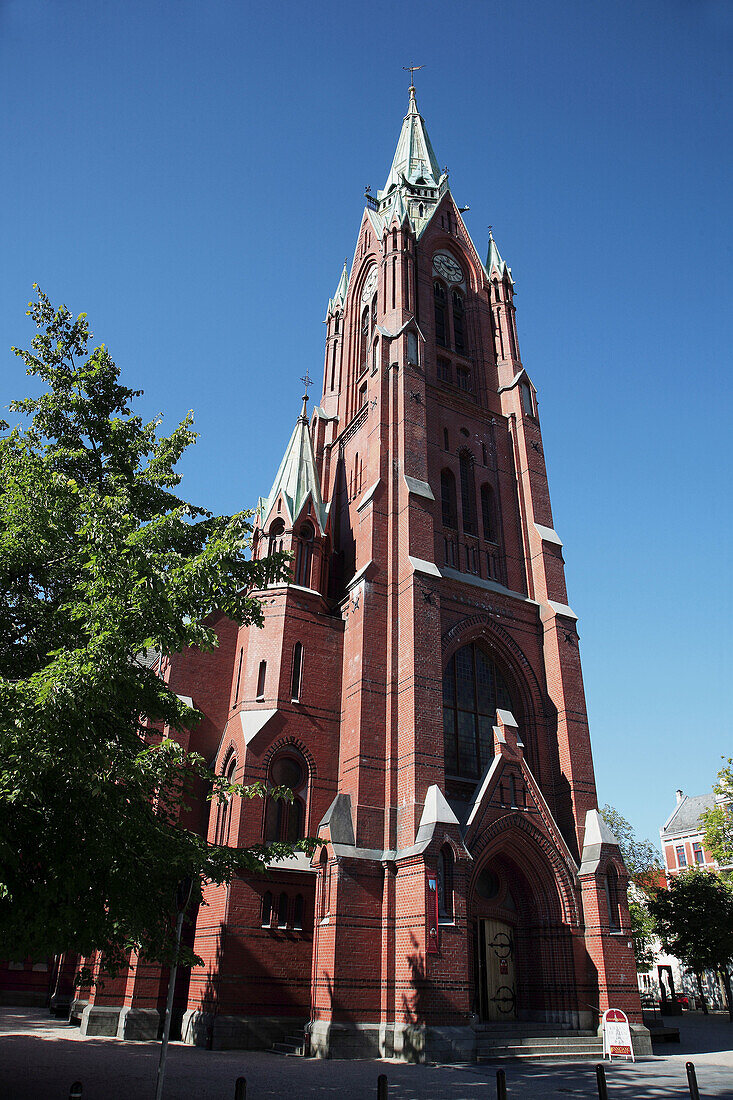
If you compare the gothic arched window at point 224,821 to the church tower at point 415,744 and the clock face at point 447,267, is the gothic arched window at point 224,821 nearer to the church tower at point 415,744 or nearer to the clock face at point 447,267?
the church tower at point 415,744

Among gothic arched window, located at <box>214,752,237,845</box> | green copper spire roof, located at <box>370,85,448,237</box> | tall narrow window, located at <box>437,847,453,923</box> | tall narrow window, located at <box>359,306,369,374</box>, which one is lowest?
tall narrow window, located at <box>437,847,453,923</box>

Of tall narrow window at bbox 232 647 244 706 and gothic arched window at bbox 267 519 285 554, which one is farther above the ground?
gothic arched window at bbox 267 519 285 554

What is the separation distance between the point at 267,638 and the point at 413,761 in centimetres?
653

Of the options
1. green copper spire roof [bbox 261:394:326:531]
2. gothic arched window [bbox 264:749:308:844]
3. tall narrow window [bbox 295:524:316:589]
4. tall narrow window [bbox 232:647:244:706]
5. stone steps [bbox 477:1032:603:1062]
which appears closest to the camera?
stone steps [bbox 477:1032:603:1062]

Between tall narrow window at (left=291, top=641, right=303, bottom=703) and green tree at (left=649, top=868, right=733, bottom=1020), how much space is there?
20610 mm

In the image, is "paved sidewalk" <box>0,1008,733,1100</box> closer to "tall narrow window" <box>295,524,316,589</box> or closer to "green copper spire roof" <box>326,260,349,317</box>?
"tall narrow window" <box>295,524,316,589</box>

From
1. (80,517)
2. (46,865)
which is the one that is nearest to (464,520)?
(80,517)

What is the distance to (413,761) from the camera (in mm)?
19750

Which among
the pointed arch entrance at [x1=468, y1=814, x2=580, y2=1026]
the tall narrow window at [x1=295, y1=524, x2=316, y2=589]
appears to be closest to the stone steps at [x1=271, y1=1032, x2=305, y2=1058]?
the pointed arch entrance at [x1=468, y1=814, x2=580, y2=1026]

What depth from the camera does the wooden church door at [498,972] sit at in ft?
66.0

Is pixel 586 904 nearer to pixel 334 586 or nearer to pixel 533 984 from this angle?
pixel 533 984

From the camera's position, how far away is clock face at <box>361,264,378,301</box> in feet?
113

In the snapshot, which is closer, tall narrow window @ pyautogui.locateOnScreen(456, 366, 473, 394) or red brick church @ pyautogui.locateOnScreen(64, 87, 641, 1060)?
red brick church @ pyautogui.locateOnScreen(64, 87, 641, 1060)

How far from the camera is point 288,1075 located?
13.0 metres
